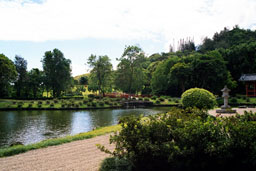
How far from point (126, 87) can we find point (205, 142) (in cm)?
4518

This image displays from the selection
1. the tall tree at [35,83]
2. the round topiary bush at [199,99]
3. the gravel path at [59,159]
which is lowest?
the gravel path at [59,159]

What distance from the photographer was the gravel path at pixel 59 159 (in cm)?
659

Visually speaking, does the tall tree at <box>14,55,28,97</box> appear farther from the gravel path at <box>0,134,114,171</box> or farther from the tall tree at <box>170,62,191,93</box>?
the gravel path at <box>0,134,114,171</box>

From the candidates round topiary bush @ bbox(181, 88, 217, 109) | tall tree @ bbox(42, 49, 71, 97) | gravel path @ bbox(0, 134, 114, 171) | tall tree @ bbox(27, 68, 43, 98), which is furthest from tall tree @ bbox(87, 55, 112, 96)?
gravel path @ bbox(0, 134, 114, 171)

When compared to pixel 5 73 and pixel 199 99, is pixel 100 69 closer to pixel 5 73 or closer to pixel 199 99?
pixel 5 73

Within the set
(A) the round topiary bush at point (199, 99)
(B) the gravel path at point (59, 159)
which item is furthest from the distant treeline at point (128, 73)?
(B) the gravel path at point (59, 159)

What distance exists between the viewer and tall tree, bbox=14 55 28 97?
1891 inches

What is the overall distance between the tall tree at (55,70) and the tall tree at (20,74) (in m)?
4.31

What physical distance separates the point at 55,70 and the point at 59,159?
4456 cm

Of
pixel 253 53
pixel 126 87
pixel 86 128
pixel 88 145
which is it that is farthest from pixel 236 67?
pixel 88 145

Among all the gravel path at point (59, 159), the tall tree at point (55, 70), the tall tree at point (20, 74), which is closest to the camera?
the gravel path at point (59, 159)

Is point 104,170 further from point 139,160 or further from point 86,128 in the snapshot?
point 86,128

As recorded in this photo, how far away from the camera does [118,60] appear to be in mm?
46500

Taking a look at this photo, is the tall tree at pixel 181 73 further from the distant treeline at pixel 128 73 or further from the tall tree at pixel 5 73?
the tall tree at pixel 5 73
